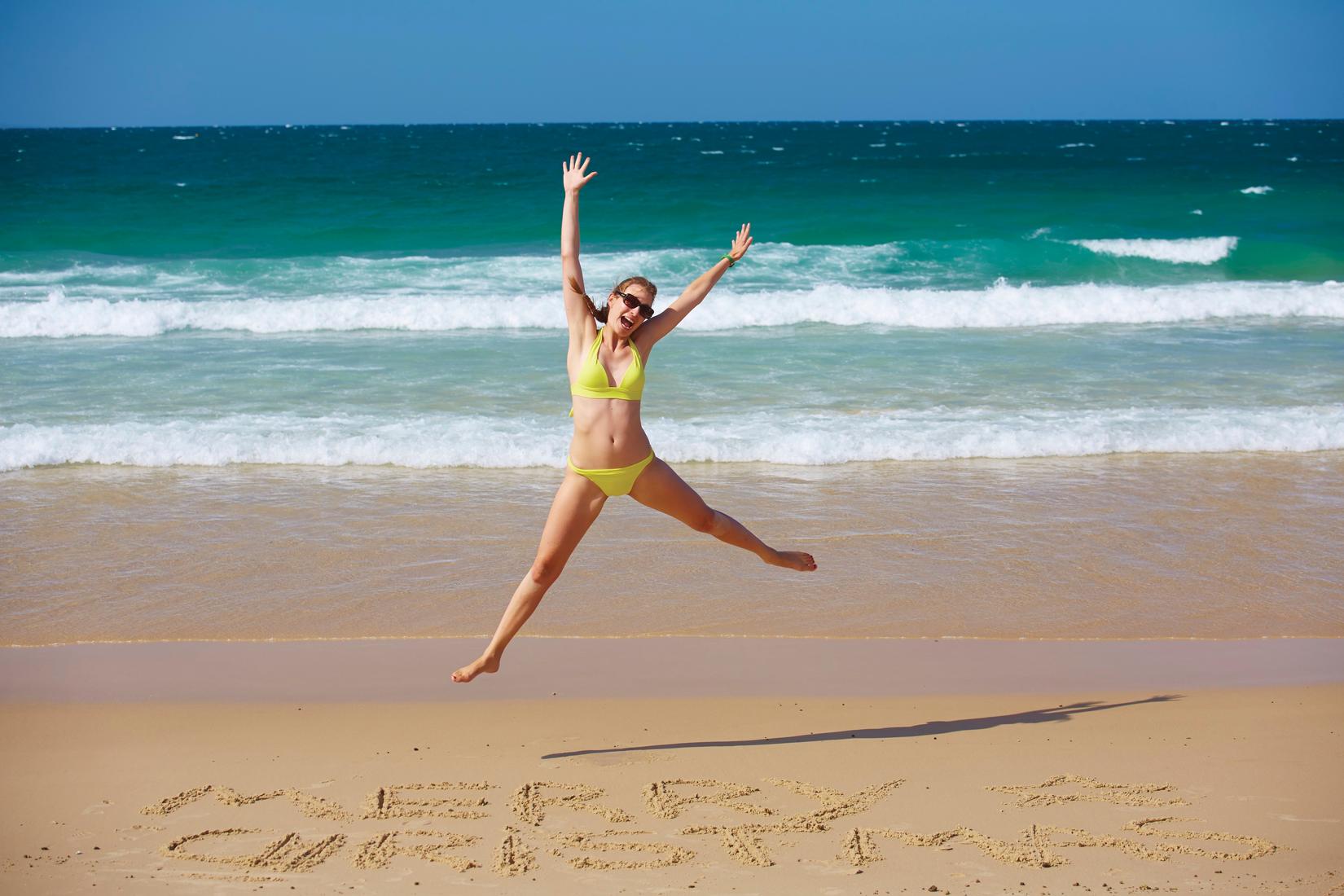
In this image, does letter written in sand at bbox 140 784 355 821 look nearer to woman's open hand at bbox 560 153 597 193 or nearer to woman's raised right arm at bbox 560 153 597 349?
woman's raised right arm at bbox 560 153 597 349

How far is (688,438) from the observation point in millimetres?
9719

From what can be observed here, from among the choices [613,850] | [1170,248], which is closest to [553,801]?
[613,850]

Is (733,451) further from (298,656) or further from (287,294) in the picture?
(287,294)

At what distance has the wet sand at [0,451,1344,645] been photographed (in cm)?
615

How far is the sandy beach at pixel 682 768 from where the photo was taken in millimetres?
3814

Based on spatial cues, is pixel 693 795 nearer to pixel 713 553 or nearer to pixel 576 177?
pixel 576 177

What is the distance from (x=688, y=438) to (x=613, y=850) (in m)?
5.98

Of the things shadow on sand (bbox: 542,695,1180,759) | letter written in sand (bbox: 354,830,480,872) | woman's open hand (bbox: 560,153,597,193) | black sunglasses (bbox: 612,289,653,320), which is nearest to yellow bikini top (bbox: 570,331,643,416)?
black sunglasses (bbox: 612,289,653,320)

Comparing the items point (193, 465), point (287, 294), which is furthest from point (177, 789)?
point (287, 294)

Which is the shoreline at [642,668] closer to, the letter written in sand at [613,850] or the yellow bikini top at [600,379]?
the letter written in sand at [613,850]

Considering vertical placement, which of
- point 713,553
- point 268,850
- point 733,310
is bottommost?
point 268,850

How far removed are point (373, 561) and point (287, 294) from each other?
538 inches

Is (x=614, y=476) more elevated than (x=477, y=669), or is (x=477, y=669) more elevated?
(x=614, y=476)

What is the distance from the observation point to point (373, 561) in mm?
7012
